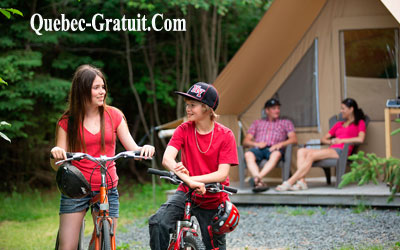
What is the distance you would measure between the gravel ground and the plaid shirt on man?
36.0 inches

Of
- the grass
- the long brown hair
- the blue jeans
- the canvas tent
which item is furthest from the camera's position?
the canvas tent

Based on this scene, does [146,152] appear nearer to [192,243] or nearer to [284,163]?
[192,243]

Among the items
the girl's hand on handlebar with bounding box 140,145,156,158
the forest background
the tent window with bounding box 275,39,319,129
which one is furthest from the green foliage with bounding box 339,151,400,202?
the forest background

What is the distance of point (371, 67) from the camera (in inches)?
297

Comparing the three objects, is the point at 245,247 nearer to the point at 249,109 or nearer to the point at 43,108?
the point at 249,109

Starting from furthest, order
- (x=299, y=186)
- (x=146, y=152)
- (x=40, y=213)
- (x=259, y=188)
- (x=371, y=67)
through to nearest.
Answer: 1. (x=40, y=213)
2. (x=371, y=67)
3. (x=299, y=186)
4. (x=259, y=188)
5. (x=146, y=152)

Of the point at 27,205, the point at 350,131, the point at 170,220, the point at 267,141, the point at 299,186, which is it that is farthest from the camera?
the point at 27,205

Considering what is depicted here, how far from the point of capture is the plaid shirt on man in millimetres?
7199

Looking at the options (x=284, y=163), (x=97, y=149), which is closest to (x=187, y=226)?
(x=97, y=149)

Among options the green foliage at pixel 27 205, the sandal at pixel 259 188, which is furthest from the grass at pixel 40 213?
the sandal at pixel 259 188

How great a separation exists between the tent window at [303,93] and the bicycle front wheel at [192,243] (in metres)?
5.25

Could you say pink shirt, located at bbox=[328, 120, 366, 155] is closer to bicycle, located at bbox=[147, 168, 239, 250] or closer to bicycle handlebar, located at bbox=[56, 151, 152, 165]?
bicycle, located at bbox=[147, 168, 239, 250]

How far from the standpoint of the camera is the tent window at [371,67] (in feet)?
24.4

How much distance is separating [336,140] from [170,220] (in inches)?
164
